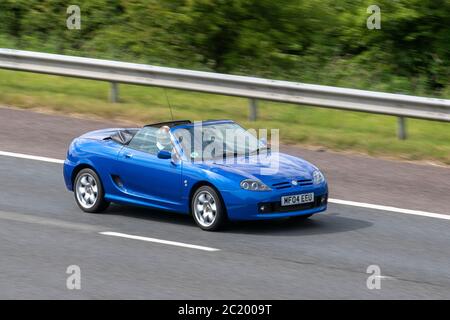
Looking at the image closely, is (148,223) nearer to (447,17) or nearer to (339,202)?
(339,202)

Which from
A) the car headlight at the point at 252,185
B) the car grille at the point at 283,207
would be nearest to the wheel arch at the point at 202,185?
the car headlight at the point at 252,185

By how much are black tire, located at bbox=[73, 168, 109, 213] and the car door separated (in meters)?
0.33

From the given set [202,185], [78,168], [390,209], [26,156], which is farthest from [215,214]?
[26,156]

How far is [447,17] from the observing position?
2369 centimetres

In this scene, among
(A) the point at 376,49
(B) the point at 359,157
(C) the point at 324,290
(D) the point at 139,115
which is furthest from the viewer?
(A) the point at 376,49

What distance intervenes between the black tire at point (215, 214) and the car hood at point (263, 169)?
26cm

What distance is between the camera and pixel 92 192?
14.1 metres

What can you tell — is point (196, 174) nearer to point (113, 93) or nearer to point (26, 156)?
point (26, 156)

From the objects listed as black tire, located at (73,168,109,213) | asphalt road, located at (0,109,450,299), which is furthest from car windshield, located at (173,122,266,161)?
black tire, located at (73,168,109,213)

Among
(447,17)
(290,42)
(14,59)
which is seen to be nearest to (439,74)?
(447,17)

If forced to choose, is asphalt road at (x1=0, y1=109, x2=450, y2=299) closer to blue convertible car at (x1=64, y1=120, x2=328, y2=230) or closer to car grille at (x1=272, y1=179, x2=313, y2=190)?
blue convertible car at (x1=64, y1=120, x2=328, y2=230)

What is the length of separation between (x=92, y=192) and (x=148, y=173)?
3.18ft

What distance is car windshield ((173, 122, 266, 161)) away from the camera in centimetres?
1341

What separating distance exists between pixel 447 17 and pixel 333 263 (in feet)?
43.7
